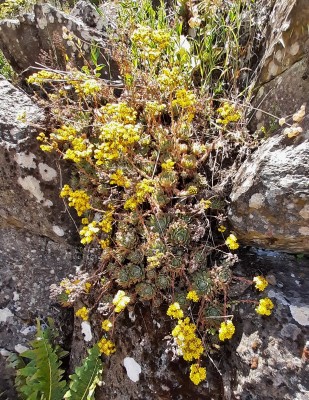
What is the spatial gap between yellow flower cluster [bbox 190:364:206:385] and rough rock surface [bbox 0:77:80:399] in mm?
1604

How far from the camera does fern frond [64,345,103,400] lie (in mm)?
2988

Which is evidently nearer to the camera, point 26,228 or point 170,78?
point 170,78

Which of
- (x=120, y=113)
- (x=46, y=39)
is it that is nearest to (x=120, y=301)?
(x=120, y=113)

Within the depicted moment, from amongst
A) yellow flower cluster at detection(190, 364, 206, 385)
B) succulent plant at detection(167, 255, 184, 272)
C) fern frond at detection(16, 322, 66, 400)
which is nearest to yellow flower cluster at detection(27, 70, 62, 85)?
succulent plant at detection(167, 255, 184, 272)

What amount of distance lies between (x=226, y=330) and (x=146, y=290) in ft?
2.10

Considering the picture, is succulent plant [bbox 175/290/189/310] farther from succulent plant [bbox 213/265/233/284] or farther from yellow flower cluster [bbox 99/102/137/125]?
yellow flower cluster [bbox 99/102/137/125]

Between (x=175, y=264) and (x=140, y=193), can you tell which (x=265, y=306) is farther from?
(x=140, y=193)

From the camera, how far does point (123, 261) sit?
2879 millimetres

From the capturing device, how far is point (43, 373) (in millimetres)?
3213

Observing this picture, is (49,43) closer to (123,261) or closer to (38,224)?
(38,224)

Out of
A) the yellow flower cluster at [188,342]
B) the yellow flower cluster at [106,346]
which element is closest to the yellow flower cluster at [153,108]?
the yellow flower cluster at [188,342]

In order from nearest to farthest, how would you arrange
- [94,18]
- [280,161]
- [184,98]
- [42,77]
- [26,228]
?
[280,161] < [184,98] < [42,77] < [26,228] < [94,18]

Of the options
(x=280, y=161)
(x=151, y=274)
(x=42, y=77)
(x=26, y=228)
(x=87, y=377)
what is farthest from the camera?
(x=26, y=228)

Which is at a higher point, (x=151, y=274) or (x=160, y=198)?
(x=160, y=198)
